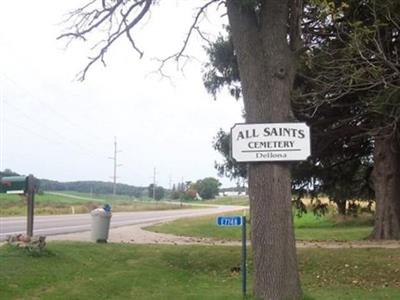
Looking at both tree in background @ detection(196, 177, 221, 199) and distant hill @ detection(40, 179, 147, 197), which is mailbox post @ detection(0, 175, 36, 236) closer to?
distant hill @ detection(40, 179, 147, 197)

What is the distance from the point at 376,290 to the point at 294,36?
198 inches

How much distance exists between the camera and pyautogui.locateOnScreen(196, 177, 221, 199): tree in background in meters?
157

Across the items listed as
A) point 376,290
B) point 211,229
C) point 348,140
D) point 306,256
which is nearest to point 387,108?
point 306,256

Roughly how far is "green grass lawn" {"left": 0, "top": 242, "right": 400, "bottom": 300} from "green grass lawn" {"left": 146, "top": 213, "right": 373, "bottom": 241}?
8.85 meters

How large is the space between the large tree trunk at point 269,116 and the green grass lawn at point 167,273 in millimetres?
1101

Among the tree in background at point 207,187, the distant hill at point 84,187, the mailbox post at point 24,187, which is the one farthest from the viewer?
the tree in background at point 207,187

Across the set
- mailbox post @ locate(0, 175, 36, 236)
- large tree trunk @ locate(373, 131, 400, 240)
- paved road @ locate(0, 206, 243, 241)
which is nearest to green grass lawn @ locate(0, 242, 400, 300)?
mailbox post @ locate(0, 175, 36, 236)

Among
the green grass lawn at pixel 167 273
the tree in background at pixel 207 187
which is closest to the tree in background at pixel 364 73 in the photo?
the green grass lawn at pixel 167 273

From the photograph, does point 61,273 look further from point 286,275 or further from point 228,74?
point 228,74

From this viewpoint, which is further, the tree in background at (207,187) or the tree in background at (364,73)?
the tree in background at (207,187)

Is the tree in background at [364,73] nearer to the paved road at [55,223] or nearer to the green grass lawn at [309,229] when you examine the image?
the green grass lawn at [309,229]

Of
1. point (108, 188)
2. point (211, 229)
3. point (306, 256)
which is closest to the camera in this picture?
point (306, 256)

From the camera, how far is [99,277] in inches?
504

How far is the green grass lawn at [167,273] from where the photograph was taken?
36.9 feet
